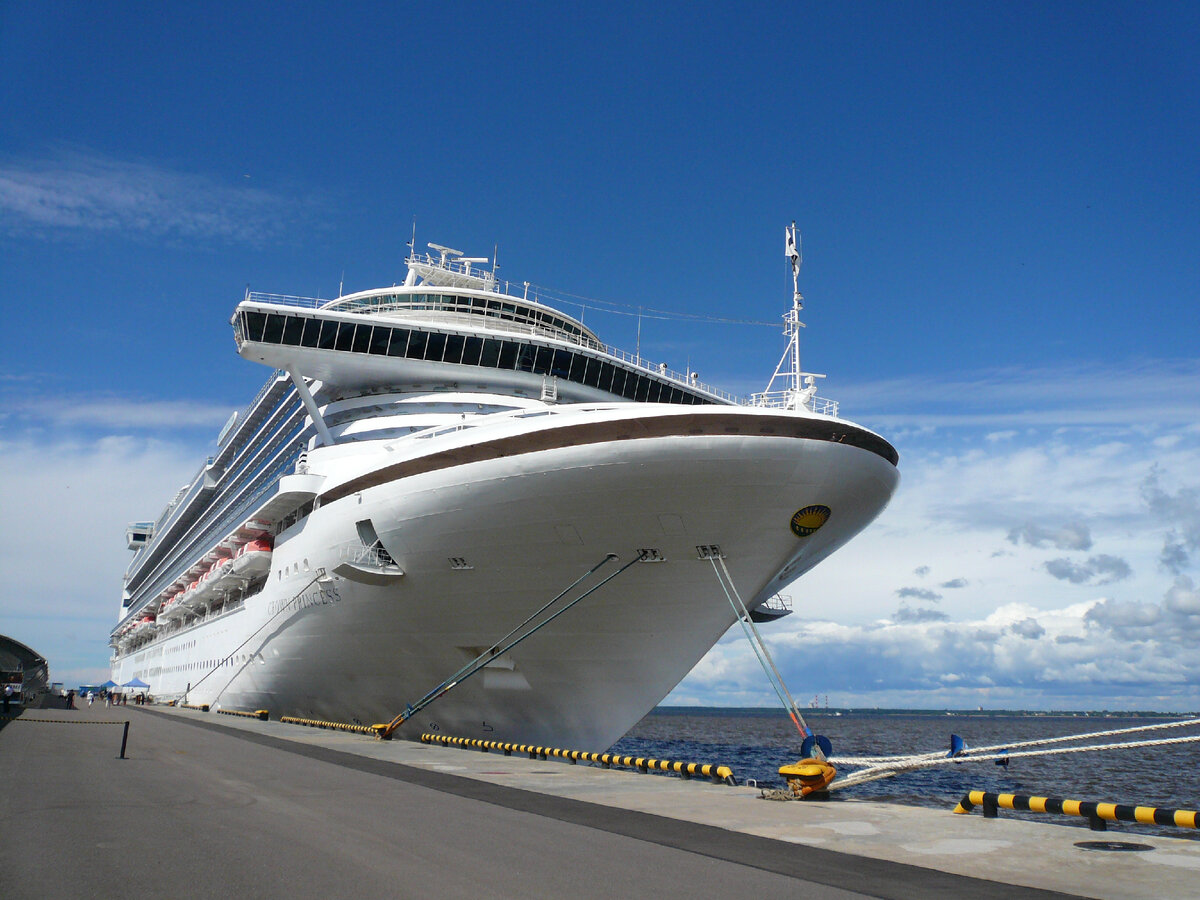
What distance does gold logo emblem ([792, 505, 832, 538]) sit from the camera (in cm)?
1590

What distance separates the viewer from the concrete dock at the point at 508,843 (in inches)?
253

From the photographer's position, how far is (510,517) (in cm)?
1641

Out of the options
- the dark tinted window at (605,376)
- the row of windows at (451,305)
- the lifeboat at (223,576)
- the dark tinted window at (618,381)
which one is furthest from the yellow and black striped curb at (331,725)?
the row of windows at (451,305)

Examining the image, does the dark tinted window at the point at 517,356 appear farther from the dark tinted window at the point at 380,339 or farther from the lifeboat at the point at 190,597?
the lifeboat at the point at 190,597

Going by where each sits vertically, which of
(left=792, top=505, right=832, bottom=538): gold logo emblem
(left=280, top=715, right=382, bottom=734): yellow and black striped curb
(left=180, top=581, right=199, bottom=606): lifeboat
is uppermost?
(left=792, top=505, right=832, bottom=538): gold logo emblem

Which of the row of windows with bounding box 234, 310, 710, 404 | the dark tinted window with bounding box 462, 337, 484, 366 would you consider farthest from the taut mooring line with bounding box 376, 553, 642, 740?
the dark tinted window with bounding box 462, 337, 484, 366

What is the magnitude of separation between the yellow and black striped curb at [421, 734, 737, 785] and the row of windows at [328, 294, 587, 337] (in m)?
12.1

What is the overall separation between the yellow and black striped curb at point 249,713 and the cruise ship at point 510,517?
38 centimetres

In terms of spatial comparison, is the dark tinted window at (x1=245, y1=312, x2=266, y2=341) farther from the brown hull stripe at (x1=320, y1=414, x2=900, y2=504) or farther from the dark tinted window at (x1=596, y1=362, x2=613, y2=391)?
the dark tinted window at (x1=596, y1=362, x2=613, y2=391)

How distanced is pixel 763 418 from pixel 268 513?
15.9 m

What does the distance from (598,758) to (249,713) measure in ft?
61.3

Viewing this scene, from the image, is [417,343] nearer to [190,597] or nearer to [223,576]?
[223,576]

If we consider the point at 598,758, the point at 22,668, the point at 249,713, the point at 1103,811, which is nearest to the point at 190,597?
the point at 249,713

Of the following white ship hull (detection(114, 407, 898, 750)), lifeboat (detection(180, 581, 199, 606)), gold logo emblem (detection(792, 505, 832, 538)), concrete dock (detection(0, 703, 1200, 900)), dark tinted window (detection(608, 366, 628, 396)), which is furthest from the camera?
lifeboat (detection(180, 581, 199, 606))
